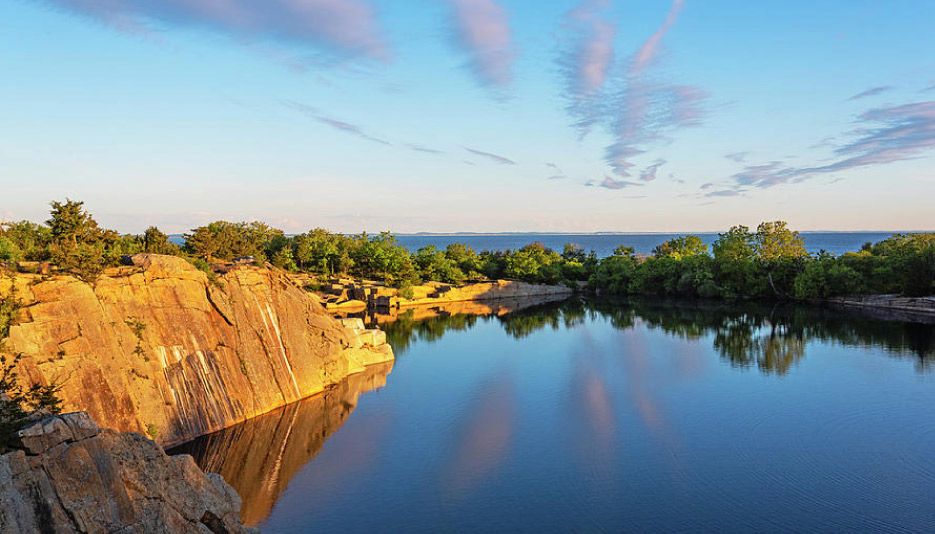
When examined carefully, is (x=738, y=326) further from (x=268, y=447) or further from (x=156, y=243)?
(x=156, y=243)

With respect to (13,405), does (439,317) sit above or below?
below

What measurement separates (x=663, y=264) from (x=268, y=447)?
253 feet

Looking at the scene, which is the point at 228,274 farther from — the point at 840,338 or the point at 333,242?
the point at 333,242

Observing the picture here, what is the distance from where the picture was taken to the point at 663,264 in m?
91.1

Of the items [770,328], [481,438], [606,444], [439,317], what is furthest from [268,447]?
[770,328]

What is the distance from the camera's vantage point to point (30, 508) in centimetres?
1173

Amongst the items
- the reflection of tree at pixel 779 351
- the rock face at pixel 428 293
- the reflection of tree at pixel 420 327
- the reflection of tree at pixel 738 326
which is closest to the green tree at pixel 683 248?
the rock face at pixel 428 293

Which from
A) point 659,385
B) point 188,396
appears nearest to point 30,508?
point 188,396

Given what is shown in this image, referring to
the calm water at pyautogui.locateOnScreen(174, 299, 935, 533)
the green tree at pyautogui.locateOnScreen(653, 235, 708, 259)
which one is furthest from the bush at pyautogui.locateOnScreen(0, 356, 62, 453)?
the green tree at pyautogui.locateOnScreen(653, 235, 708, 259)

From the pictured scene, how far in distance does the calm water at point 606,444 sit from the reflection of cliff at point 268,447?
0.10 meters

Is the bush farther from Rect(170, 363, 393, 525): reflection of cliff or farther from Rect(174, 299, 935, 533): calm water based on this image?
Rect(174, 299, 935, 533): calm water

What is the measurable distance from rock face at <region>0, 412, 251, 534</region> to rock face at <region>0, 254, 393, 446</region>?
7898 mm

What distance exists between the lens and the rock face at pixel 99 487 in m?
11.8

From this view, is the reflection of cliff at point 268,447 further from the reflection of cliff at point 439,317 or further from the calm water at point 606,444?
the reflection of cliff at point 439,317
